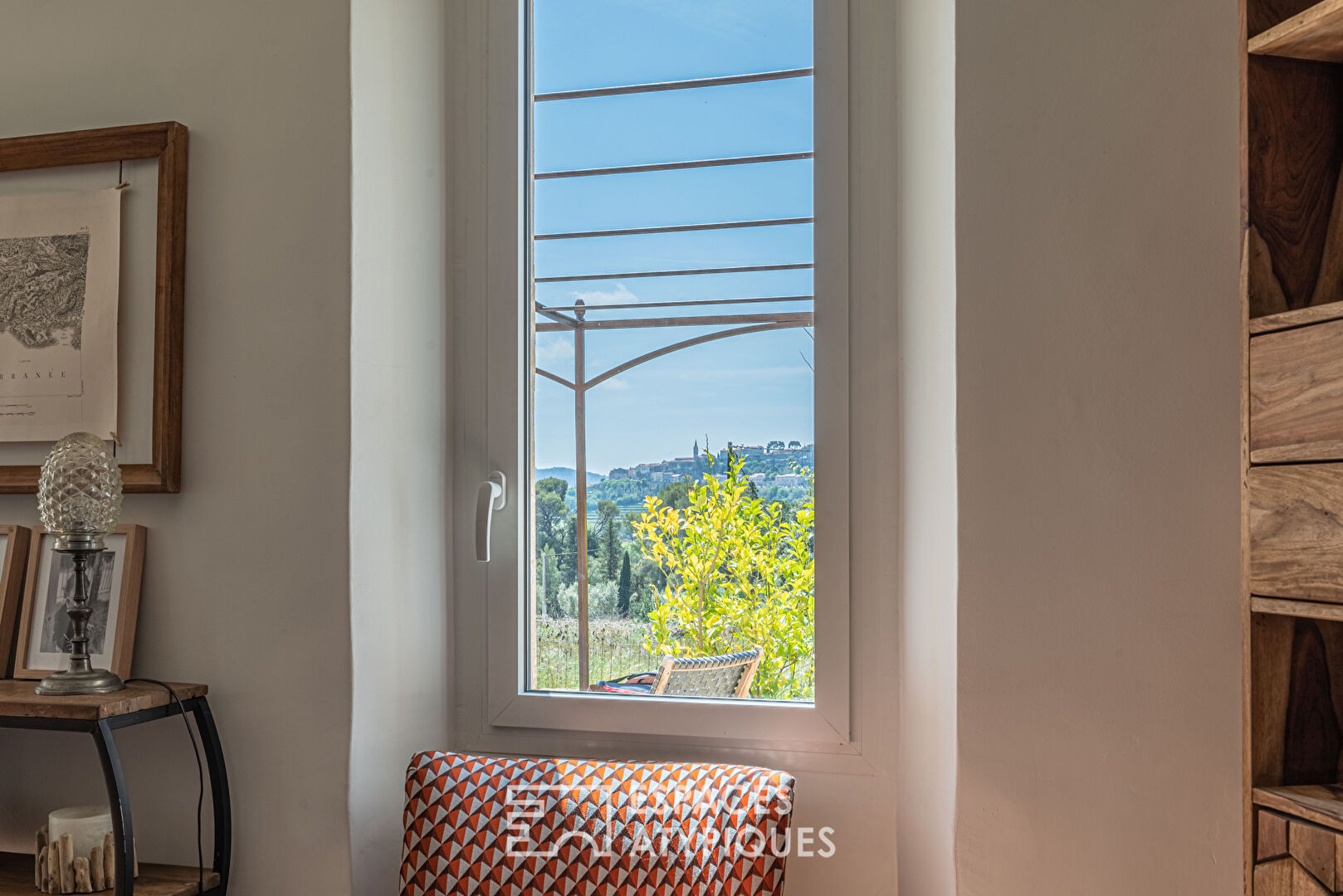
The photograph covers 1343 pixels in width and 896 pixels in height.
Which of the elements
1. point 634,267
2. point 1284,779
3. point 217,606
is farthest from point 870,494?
point 217,606

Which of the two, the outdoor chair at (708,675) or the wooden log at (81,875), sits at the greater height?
the outdoor chair at (708,675)

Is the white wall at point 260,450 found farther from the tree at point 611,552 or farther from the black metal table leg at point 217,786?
the tree at point 611,552

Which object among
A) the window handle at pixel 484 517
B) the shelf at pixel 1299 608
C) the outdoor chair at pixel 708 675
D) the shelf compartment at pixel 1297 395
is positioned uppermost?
the shelf compartment at pixel 1297 395

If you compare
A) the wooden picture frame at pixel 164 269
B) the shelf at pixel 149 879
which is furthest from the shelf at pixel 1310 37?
the shelf at pixel 149 879

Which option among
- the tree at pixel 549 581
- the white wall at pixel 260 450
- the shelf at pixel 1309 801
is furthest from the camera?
the tree at pixel 549 581

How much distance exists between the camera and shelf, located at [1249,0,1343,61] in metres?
0.91

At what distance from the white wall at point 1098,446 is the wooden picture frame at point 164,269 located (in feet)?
3.66

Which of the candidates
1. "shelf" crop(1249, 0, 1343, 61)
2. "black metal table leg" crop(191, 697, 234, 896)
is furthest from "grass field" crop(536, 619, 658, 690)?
"shelf" crop(1249, 0, 1343, 61)

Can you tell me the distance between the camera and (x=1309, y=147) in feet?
3.35

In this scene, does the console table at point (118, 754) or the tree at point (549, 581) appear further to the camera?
the tree at point (549, 581)

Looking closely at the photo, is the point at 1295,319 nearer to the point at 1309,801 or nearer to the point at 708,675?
the point at 1309,801

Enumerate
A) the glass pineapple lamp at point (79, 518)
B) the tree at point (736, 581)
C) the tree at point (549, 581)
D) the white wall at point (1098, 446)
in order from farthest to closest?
the tree at point (549, 581) < the tree at point (736, 581) < the glass pineapple lamp at point (79, 518) < the white wall at point (1098, 446)

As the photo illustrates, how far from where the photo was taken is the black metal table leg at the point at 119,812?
1.32 meters

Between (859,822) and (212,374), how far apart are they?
1.16 meters
